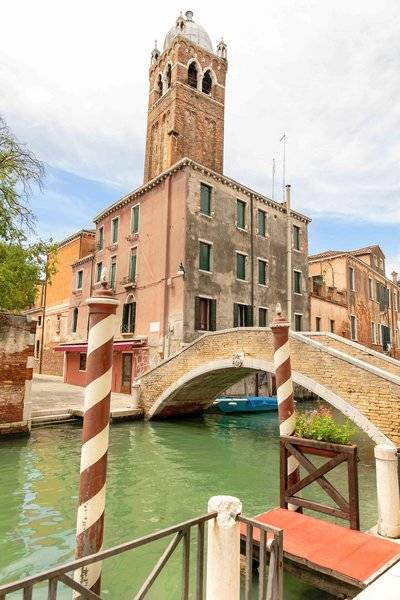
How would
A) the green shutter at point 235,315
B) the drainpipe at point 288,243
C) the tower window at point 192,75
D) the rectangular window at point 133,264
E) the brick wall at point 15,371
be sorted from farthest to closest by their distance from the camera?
the tower window at point 192,75, the drainpipe at point 288,243, the rectangular window at point 133,264, the green shutter at point 235,315, the brick wall at point 15,371

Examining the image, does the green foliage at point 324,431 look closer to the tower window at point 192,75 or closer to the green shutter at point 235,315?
the green shutter at point 235,315

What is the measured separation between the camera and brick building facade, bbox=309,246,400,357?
23844mm

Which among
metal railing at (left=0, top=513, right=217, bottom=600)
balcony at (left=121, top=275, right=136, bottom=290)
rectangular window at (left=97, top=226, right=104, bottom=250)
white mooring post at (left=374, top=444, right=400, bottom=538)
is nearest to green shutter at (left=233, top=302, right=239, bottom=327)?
balcony at (left=121, top=275, right=136, bottom=290)

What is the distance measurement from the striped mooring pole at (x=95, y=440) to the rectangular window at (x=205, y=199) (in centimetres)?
1476

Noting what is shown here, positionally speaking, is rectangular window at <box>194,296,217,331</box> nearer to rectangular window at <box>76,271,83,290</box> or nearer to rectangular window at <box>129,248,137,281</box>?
rectangular window at <box>129,248,137,281</box>

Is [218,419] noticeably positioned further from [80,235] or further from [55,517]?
[80,235]

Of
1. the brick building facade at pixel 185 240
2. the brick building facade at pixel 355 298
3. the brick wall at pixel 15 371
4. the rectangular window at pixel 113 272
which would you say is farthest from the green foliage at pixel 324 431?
the brick building facade at pixel 355 298

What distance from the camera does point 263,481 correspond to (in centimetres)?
771

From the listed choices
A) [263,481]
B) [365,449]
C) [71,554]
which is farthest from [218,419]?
[71,554]

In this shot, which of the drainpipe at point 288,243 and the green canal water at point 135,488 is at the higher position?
the drainpipe at point 288,243

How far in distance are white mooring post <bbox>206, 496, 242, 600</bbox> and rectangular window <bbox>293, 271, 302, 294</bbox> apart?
1950 cm

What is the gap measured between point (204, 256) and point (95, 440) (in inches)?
579

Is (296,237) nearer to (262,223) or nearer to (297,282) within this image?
(297,282)

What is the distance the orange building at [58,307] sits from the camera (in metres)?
25.3
